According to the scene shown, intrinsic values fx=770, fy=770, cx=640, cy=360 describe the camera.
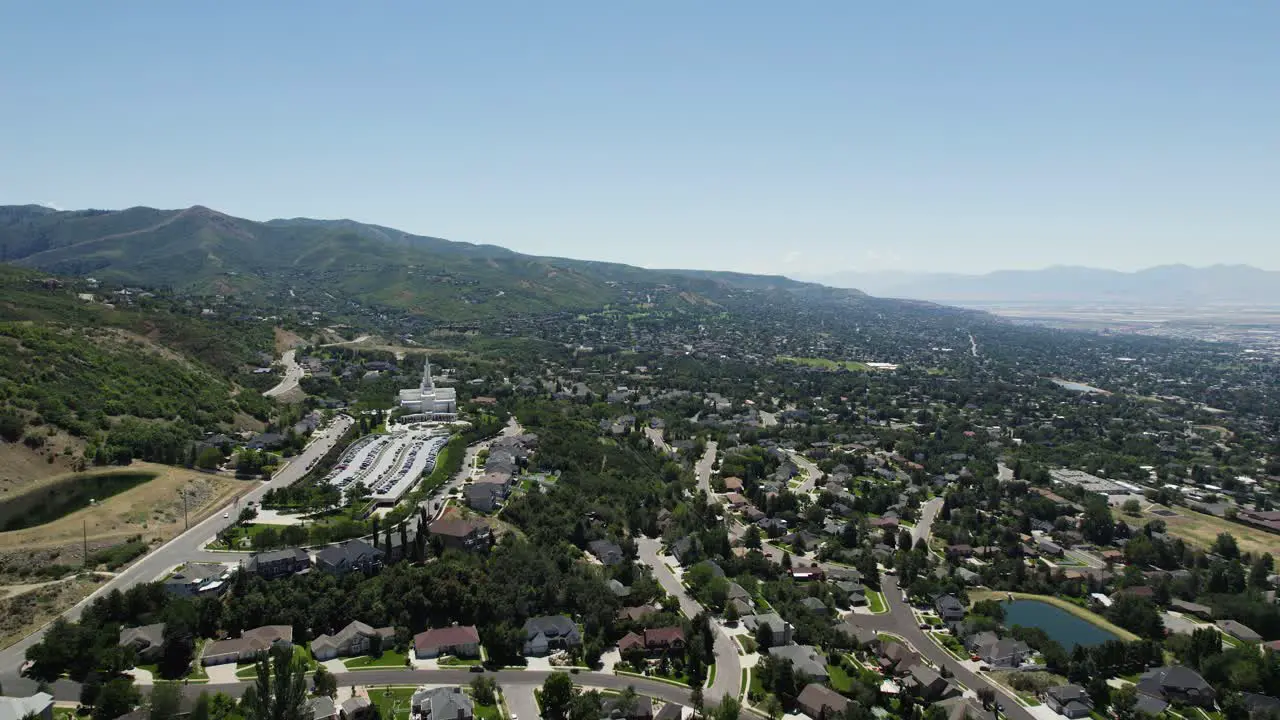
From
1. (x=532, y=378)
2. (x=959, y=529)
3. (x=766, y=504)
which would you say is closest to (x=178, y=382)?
(x=532, y=378)

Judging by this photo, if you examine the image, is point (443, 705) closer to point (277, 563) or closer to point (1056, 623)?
point (277, 563)

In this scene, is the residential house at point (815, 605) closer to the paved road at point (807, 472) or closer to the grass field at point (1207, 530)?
the paved road at point (807, 472)

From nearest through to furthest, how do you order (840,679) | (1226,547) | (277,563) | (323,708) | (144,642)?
(323,708)
(144,642)
(840,679)
(277,563)
(1226,547)

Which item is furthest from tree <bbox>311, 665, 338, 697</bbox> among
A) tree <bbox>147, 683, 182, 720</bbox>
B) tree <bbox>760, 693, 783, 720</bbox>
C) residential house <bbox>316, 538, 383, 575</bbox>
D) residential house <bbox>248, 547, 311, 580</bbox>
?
tree <bbox>760, 693, 783, 720</bbox>

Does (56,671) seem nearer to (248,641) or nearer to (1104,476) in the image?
(248,641)

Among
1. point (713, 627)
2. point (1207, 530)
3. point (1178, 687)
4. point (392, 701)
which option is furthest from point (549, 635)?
point (1207, 530)

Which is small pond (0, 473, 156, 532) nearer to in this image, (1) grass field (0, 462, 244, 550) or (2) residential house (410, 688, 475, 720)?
(1) grass field (0, 462, 244, 550)
